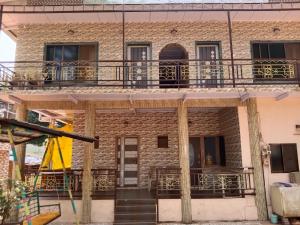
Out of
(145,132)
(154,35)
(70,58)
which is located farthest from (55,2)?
(145,132)

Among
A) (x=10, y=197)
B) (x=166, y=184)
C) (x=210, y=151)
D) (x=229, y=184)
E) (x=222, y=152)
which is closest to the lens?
(x=10, y=197)

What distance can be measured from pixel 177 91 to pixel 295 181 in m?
5.14

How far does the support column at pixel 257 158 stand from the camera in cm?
912

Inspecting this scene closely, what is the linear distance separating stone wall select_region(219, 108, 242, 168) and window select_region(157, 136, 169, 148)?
2442mm

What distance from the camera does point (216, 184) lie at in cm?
1011

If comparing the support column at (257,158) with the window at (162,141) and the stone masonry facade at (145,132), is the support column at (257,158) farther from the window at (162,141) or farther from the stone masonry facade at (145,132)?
the window at (162,141)

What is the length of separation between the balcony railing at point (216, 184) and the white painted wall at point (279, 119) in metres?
1.59

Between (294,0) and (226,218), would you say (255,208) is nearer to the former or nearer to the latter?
(226,218)

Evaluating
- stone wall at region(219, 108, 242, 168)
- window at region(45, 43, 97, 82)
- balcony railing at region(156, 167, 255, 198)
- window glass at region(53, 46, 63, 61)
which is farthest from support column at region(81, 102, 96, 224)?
stone wall at region(219, 108, 242, 168)

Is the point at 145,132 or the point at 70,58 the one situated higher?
the point at 70,58

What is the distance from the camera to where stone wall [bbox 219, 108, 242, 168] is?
9.96 metres

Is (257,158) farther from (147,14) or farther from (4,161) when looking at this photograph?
(4,161)

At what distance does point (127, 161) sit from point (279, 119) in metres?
6.46

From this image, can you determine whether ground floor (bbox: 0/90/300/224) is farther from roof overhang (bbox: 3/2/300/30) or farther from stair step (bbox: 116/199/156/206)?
roof overhang (bbox: 3/2/300/30)
